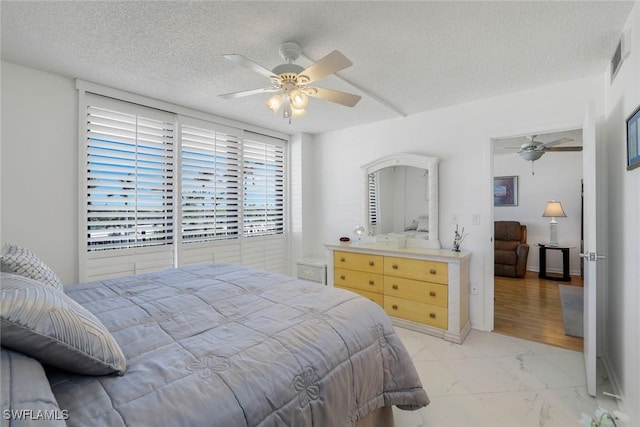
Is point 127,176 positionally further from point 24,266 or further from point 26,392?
point 26,392

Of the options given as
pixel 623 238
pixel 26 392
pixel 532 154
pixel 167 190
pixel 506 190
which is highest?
pixel 532 154

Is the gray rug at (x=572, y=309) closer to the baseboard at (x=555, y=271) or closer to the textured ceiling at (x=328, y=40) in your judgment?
the baseboard at (x=555, y=271)

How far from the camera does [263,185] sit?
4.27m

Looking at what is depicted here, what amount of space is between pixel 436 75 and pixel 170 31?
2.10 meters

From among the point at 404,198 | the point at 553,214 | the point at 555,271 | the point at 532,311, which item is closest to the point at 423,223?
the point at 404,198

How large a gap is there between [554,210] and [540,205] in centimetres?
44

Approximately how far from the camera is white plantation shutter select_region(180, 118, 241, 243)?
11.2 feet

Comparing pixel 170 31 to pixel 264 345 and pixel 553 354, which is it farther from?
pixel 553 354

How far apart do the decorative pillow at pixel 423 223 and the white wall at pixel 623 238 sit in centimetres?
155

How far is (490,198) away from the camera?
3.13 meters

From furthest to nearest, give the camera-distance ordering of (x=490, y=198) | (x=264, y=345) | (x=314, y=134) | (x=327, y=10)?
(x=314, y=134)
(x=490, y=198)
(x=327, y=10)
(x=264, y=345)

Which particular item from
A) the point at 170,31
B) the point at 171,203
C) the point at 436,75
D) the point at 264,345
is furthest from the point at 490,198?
the point at 171,203

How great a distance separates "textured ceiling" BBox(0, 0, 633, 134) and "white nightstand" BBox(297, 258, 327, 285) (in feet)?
7.70

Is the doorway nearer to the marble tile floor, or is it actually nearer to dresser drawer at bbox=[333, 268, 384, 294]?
the marble tile floor
